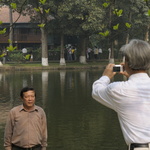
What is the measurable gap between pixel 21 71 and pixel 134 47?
3361 centimetres

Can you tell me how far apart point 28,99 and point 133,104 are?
219cm

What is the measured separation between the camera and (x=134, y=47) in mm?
3199

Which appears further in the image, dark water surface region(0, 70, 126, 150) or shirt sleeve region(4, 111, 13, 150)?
dark water surface region(0, 70, 126, 150)

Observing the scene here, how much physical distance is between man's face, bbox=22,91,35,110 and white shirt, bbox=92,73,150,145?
79.1 inches

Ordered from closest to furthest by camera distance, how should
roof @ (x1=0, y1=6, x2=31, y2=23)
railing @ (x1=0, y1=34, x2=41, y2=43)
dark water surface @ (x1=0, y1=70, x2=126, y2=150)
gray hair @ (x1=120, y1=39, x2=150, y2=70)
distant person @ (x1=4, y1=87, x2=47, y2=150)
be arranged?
1. gray hair @ (x1=120, y1=39, x2=150, y2=70)
2. distant person @ (x1=4, y1=87, x2=47, y2=150)
3. dark water surface @ (x1=0, y1=70, x2=126, y2=150)
4. roof @ (x1=0, y1=6, x2=31, y2=23)
5. railing @ (x1=0, y1=34, x2=41, y2=43)

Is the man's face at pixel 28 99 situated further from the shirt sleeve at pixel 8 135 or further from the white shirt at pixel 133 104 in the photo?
the white shirt at pixel 133 104

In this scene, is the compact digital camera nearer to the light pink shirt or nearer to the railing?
the light pink shirt

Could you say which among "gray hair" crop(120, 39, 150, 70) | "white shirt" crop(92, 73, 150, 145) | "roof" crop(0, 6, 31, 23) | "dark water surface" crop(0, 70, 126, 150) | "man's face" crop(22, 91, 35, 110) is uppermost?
"roof" crop(0, 6, 31, 23)

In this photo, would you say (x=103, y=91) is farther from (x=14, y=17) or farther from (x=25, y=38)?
(x=14, y=17)

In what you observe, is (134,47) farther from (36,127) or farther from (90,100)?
(90,100)

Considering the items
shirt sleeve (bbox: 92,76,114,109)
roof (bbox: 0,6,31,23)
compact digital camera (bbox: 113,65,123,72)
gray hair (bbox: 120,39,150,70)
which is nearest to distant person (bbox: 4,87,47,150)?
shirt sleeve (bbox: 92,76,114,109)

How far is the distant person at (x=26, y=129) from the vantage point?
16.6 ft

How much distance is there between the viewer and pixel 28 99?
5.23 metres

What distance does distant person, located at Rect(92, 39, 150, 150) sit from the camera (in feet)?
10.5
